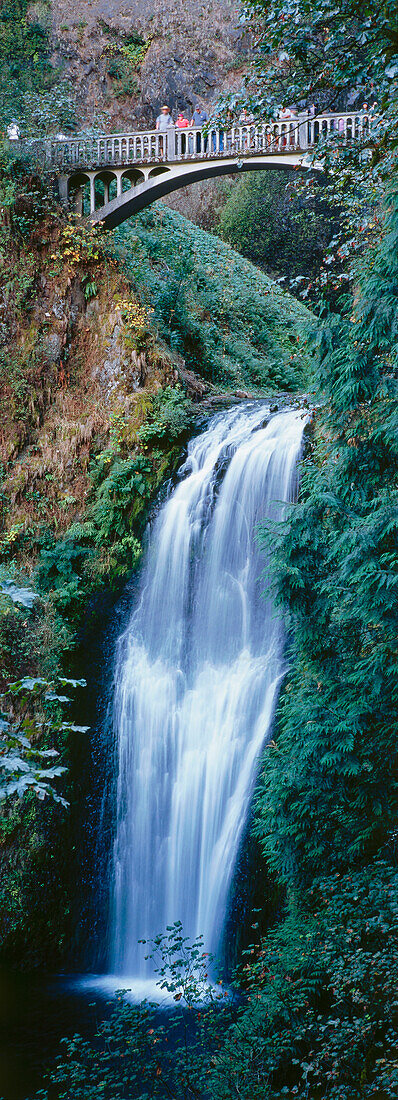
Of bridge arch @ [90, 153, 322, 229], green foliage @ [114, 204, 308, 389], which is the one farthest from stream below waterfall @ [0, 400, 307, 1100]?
green foliage @ [114, 204, 308, 389]

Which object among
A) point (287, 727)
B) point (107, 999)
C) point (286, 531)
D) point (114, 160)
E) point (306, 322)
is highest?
point (114, 160)

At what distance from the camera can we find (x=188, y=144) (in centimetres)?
1527

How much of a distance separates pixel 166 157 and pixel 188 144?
0.46 meters

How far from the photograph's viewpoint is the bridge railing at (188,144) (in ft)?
44.9

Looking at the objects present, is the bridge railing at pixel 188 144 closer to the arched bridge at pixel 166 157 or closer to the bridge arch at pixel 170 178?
the arched bridge at pixel 166 157

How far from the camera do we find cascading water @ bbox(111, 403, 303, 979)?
10102 mm

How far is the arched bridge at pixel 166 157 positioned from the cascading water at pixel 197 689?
4.55 metres

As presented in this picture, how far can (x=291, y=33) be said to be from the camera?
27.4 ft

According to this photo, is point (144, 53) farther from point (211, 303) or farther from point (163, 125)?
point (163, 125)

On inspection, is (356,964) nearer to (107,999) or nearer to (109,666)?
(107,999)

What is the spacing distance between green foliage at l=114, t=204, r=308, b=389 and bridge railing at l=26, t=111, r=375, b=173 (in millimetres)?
1767

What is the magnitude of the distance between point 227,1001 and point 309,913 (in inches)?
65.7

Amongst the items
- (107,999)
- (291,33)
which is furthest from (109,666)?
(291,33)

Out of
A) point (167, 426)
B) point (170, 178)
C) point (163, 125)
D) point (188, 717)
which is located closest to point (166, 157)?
point (170, 178)
